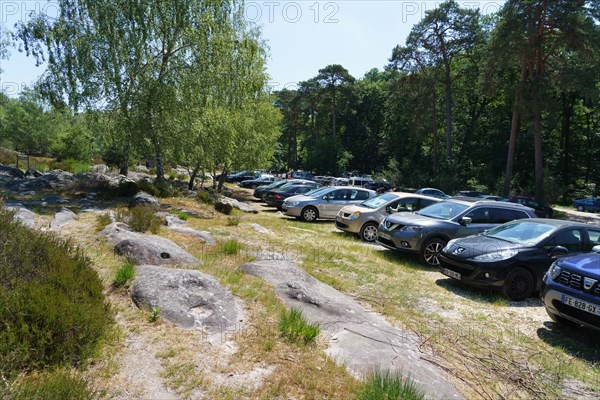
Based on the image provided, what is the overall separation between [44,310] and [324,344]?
2.63 metres

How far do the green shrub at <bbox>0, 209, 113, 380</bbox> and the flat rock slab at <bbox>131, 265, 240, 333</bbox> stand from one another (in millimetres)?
585

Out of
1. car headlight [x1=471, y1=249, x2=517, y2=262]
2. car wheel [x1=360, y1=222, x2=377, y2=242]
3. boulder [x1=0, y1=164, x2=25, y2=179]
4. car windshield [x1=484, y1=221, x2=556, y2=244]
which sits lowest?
car wheel [x1=360, y1=222, x2=377, y2=242]

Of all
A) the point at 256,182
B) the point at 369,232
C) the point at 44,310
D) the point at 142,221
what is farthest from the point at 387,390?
the point at 256,182

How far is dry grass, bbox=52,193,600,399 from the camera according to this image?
318 cm

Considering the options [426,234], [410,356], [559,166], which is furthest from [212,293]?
[559,166]

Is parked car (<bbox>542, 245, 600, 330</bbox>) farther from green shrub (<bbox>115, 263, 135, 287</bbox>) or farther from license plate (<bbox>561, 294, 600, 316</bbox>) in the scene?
green shrub (<bbox>115, 263, 135, 287</bbox>)

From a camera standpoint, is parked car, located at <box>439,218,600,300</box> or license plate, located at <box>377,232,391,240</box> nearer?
parked car, located at <box>439,218,600,300</box>

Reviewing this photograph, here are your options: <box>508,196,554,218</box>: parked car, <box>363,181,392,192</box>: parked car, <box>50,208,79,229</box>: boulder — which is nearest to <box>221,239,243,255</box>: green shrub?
<box>50,208,79,229</box>: boulder

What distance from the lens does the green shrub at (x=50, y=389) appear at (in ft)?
7.67

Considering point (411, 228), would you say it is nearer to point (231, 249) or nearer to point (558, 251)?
point (558, 251)

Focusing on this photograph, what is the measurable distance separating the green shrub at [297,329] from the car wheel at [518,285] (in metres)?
4.52

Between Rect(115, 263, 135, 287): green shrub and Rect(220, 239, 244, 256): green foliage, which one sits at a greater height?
Rect(115, 263, 135, 287): green shrub

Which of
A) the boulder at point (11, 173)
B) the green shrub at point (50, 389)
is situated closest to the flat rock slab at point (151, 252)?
the green shrub at point (50, 389)

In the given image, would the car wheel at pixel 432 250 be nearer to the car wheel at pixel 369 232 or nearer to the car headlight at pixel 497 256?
the car headlight at pixel 497 256
